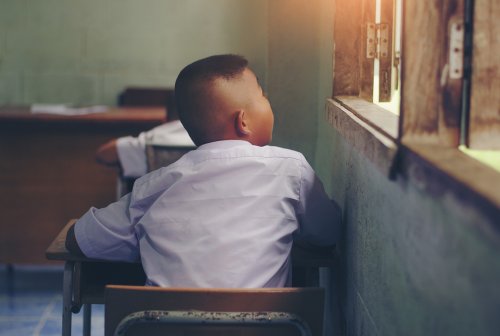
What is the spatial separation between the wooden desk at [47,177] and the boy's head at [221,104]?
222 centimetres

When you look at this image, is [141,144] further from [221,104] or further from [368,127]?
[368,127]

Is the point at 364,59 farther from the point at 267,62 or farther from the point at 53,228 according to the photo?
the point at 53,228

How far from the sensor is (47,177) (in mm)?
4000

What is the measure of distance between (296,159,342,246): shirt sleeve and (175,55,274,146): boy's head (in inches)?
6.5

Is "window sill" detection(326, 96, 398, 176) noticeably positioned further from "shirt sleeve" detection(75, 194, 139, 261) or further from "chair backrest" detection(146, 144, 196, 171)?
"chair backrest" detection(146, 144, 196, 171)

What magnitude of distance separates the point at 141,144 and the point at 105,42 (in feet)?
7.27

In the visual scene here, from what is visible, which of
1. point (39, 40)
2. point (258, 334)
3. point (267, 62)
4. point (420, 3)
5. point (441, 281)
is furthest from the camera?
point (39, 40)

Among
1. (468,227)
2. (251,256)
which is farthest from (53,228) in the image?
(468,227)

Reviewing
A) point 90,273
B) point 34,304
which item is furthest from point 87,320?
point 34,304

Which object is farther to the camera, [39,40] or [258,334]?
[39,40]

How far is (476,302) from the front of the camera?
0.77 m

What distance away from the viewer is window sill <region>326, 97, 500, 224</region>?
77cm

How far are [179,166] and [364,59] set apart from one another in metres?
0.69

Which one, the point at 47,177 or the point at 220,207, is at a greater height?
the point at 220,207
